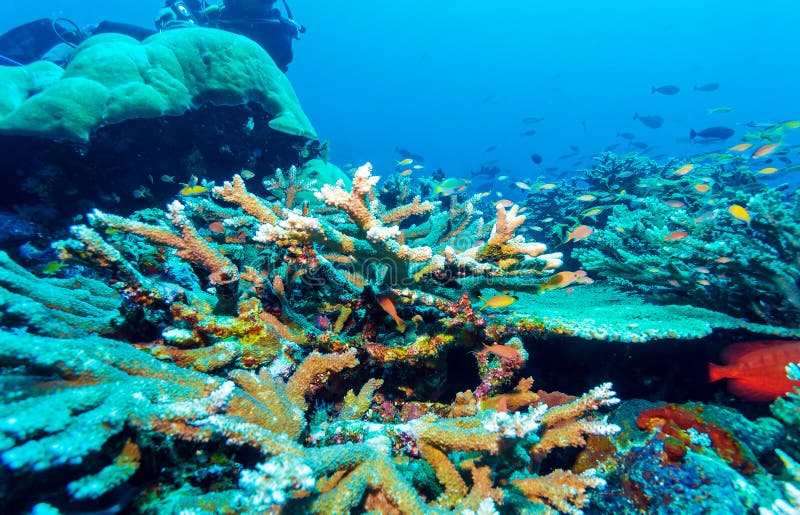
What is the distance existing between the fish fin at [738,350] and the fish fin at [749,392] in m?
0.15

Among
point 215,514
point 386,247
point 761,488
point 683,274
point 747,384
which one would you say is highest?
point 683,274

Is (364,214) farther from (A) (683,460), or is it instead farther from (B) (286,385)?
(A) (683,460)

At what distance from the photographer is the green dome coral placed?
16.2ft

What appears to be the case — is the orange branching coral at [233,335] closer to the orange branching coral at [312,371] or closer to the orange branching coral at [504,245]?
the orange branching coral at [312,371]

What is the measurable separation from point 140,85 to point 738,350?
8163mm

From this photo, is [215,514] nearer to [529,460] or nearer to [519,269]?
[529,460]

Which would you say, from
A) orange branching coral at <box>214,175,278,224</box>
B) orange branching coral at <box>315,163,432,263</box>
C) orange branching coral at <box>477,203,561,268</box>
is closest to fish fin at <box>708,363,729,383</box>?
orange branching coral at <box>477,203,561,268</box>

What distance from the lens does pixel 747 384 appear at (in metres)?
2.38

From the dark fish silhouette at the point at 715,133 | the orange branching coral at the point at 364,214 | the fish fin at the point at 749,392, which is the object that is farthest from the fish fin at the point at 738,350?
the dark fish silhouette at the point at 715,133

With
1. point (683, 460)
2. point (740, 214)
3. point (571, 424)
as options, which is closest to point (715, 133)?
point (740, 214)

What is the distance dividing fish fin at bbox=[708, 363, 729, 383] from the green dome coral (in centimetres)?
701

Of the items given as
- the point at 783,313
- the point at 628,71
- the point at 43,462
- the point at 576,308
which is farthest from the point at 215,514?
the point at 628,71

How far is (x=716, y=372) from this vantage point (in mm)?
2459

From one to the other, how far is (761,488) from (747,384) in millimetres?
989
